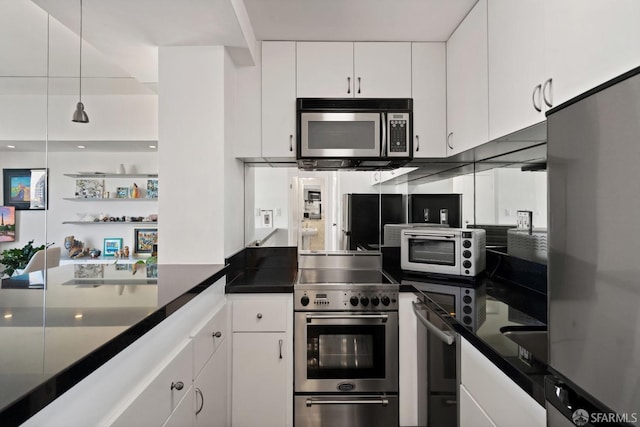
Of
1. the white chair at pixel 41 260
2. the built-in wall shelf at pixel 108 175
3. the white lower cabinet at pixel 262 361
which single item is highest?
the built-in wall shelf at pixel 108 175

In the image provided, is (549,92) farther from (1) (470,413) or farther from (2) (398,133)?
(1) (470,413)

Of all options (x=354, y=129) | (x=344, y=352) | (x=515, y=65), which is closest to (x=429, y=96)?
(x=354, y=129)

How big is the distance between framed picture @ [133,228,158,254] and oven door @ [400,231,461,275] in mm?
3599

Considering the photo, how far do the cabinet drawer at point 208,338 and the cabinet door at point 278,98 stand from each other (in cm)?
110

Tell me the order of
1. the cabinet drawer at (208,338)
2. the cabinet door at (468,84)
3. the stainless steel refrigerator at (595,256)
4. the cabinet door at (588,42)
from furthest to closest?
the cabinet door at (468,84), the cabinet drawer at (208,338), the cabinet door at (588,42), the stainless steel refrigerator at (595,256)

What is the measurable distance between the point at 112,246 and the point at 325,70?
3814 mm

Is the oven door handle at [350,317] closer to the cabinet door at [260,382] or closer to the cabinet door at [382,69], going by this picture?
the cabinet door at [260,382]

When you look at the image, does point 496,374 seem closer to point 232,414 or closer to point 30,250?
point 232,414

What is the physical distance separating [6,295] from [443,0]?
2471mm

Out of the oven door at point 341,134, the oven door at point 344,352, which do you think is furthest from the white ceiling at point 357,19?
the oven door at point 344,352

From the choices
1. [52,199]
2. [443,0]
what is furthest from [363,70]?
[52,199]

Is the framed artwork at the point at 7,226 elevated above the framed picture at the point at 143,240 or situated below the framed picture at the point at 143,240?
above

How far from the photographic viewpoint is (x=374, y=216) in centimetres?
249

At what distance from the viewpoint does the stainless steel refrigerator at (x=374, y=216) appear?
2492 mm
